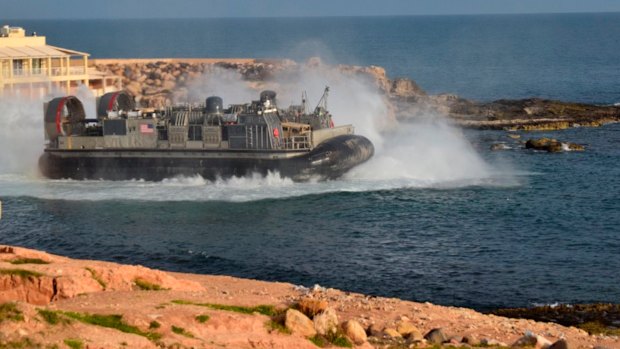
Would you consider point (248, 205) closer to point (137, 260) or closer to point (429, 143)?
point (137, 260)

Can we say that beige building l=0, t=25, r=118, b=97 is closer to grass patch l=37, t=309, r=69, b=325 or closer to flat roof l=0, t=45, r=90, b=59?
flat roof l=0, t=45, r=90, b=59

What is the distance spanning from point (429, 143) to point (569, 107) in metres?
27.0

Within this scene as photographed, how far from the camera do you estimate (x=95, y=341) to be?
1923 centimetres

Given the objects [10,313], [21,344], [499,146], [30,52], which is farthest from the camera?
[30,52]

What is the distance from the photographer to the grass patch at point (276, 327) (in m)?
21.7

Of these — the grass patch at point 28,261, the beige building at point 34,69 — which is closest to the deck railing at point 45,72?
the beige building at point 34,69

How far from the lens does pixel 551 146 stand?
61.3 meters

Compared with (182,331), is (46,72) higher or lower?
higher

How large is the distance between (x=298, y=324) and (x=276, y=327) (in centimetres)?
45

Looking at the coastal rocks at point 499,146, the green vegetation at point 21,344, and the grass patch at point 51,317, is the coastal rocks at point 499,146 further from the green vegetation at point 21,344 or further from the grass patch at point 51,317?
the green vegetation at point 21,344

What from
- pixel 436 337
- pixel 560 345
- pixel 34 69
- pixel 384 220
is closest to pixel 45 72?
pixel 34 69

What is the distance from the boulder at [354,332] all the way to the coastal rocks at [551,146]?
40.5 metres

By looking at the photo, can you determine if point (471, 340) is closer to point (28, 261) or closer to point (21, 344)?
point (21, 344)

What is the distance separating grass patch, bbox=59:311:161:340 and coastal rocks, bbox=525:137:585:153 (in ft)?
143
